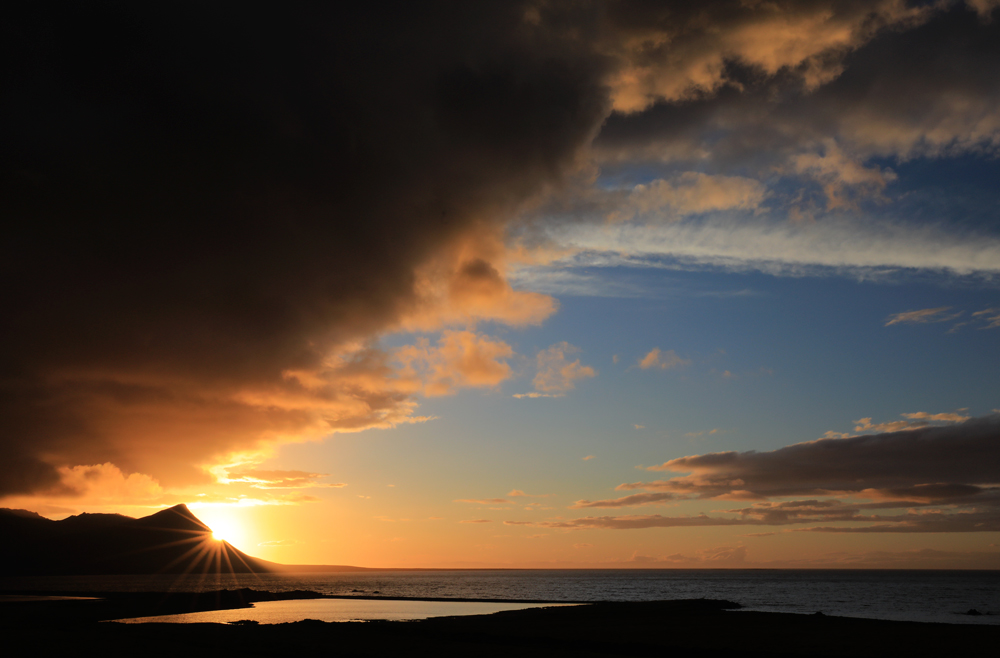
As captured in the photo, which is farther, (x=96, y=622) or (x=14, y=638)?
(x=96, y=622)

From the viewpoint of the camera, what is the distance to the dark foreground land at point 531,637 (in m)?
36.8

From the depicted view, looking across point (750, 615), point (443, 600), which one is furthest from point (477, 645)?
point (443, 600)

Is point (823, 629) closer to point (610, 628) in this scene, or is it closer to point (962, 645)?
point (962, 645)

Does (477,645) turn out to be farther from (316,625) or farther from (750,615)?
(750,615)

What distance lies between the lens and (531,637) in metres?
43.6

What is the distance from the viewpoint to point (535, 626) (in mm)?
50969

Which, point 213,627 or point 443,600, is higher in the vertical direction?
point 213,627

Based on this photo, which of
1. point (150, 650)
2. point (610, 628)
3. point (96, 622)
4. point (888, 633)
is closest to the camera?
point (150, 650)

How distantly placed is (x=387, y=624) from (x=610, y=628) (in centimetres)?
2097

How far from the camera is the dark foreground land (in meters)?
36.8

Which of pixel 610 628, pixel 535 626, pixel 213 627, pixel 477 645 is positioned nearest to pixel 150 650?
pixel 213 627

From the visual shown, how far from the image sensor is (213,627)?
166 feet

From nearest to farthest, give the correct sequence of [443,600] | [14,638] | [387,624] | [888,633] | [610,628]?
[14,638] → [888,633] → [610,628] → [387,624] → [443,600]

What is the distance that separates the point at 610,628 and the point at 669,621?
9.96 m
